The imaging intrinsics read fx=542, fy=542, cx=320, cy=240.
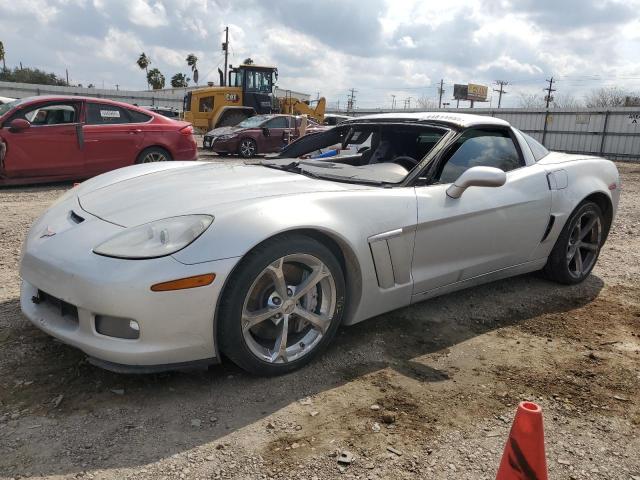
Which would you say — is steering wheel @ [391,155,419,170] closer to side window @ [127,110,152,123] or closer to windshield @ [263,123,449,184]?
windshield @ [263,123,449,184]

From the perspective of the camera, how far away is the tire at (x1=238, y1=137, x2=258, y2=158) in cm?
1543

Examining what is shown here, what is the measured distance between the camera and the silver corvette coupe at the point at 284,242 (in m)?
2.34

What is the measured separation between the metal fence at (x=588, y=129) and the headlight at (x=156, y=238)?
23.9 meters

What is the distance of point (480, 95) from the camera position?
2660 inches

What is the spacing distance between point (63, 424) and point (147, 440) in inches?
15.2

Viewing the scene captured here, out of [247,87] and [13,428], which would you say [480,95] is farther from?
[13,428]

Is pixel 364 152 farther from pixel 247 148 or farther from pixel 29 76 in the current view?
pixel 29 76

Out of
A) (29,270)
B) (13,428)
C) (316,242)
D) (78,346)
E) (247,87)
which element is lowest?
(13,428)

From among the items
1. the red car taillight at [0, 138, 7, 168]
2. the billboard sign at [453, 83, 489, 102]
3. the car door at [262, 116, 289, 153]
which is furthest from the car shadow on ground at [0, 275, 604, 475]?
the billboard sign at [453, 83, 489, 102]

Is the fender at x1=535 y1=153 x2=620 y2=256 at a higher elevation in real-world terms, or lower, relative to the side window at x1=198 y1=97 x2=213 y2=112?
lower

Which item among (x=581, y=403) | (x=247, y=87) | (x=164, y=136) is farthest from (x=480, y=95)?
(x=581, y=403)

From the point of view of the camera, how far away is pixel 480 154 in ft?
12.1

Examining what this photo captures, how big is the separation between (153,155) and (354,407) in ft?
23.5

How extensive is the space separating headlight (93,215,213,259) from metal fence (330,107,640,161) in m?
23.9
